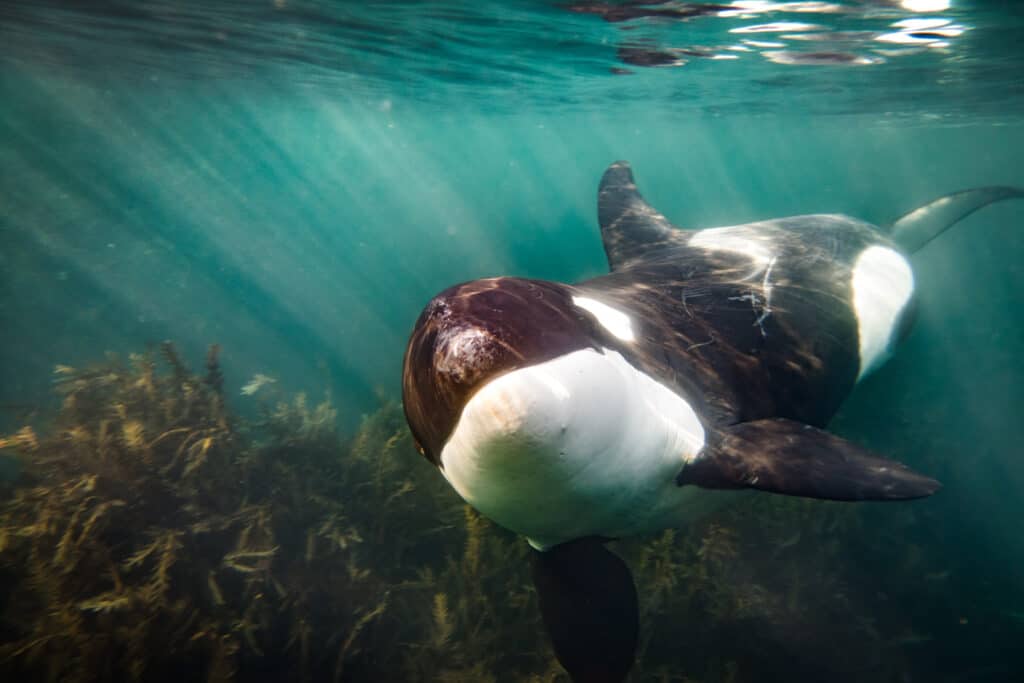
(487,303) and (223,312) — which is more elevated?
(487,303)

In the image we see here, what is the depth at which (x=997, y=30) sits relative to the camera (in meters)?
10.1

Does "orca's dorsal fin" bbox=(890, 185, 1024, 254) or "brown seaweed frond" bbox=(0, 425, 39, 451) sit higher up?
"orca's dorsal fin" bbox=(890, 185, 1024, 254)

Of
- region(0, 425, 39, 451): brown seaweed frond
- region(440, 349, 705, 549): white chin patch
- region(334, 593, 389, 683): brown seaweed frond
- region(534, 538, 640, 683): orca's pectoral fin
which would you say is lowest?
region(334, 593, 389, 683): brown seaweed frond

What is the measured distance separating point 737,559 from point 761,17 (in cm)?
964

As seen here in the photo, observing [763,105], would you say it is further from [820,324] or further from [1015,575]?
[820,324]

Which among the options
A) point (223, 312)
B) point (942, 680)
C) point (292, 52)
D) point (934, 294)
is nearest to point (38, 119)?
point (223, 312)

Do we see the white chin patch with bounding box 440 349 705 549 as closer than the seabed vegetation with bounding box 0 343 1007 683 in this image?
Yes

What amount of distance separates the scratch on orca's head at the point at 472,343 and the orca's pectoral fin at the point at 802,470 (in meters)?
1.15

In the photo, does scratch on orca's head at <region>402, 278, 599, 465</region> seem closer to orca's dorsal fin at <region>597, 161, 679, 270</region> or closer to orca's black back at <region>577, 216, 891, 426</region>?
orca's black back at <region>577, 216, 891, 426</region>

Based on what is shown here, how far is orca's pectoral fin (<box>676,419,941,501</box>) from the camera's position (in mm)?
2371

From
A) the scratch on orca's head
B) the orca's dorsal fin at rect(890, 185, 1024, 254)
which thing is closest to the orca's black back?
the scratch on orca's head

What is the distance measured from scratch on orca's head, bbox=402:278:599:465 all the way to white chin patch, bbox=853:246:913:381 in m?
3.91

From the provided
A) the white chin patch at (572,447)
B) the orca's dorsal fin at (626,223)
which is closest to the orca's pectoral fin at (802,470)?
the white chin patch at (572,447)

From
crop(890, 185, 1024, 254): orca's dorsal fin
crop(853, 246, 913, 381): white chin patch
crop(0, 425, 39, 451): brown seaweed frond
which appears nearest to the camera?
crop(853, 246, 913, 381): white chin patch
